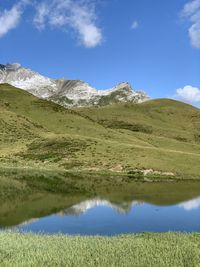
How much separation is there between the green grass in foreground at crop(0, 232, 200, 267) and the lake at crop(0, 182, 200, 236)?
604 centimetres

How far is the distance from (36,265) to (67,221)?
19.6 metres

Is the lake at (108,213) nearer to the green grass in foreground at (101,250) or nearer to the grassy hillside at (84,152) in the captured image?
the green grass in foreground at (101,250)

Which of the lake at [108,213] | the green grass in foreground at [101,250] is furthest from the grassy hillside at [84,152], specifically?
the green grass in foreground at [101,250]

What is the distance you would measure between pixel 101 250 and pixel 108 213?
20720 millimetres

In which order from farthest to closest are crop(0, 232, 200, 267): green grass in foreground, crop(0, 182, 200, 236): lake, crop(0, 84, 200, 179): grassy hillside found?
crop(0, 84, 200, 179): grassy hillside, crop(0, 182, 200, 236): lake, crop(0, 232, 200, 267): green grass in foreground

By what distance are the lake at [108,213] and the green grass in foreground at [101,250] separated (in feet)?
19.8

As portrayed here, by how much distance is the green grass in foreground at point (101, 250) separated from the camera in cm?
2347

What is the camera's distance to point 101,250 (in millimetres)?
26578

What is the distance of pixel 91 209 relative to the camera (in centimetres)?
4969

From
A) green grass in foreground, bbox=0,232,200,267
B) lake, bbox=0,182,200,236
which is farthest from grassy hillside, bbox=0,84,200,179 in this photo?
green grass in foreground, bbox=0,232,200,267

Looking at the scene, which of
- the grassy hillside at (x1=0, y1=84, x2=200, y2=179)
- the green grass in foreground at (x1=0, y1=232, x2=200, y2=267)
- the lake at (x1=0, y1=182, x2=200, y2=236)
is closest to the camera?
the green grass in foreground at (x1=0, y1=232, x2=200, y2=267)

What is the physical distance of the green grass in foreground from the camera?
77.0 feet

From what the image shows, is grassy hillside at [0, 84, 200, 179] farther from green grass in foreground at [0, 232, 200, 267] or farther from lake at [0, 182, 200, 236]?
green grass in foreground at [0, 232, 200, 267]

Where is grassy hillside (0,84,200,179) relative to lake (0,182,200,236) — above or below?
above
